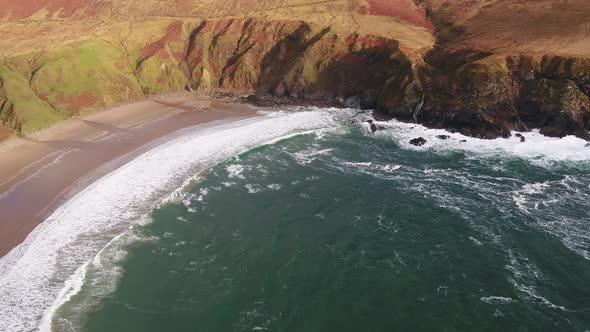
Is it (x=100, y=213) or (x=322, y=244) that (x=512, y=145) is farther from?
(x=100, y=213)

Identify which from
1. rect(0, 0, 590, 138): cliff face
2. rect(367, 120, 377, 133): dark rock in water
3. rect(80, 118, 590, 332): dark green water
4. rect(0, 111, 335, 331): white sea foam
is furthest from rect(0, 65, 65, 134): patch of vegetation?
rect(367, 120, 377, 133): dark rock in water

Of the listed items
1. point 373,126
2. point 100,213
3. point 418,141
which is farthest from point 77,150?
point 418,141

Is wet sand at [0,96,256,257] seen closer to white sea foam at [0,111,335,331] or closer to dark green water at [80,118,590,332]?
white sea foam at [0,111,335,331]

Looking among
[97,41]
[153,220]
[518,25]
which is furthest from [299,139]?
[97,41]

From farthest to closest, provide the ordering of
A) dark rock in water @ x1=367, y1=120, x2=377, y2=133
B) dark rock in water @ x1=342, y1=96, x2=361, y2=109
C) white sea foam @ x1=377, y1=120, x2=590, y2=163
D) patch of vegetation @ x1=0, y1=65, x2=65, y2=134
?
dark rock in water @ x1=342, y1=96, x2=361, y2=109 → patch of vegetation @ x1=0, y1=65, x2=65, y2=134 → dark rock in water @ x1=367, y1=120, x2=377, y2=133 → white sea foam @ x1=377, y1=120, x2=590, y2=163

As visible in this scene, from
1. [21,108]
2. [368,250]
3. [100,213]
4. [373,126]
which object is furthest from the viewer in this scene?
[21,108]

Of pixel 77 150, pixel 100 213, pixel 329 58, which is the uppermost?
pixel 329 58

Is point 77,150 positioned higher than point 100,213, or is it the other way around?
point 77,150

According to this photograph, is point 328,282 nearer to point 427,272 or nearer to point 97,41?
point 427,272
